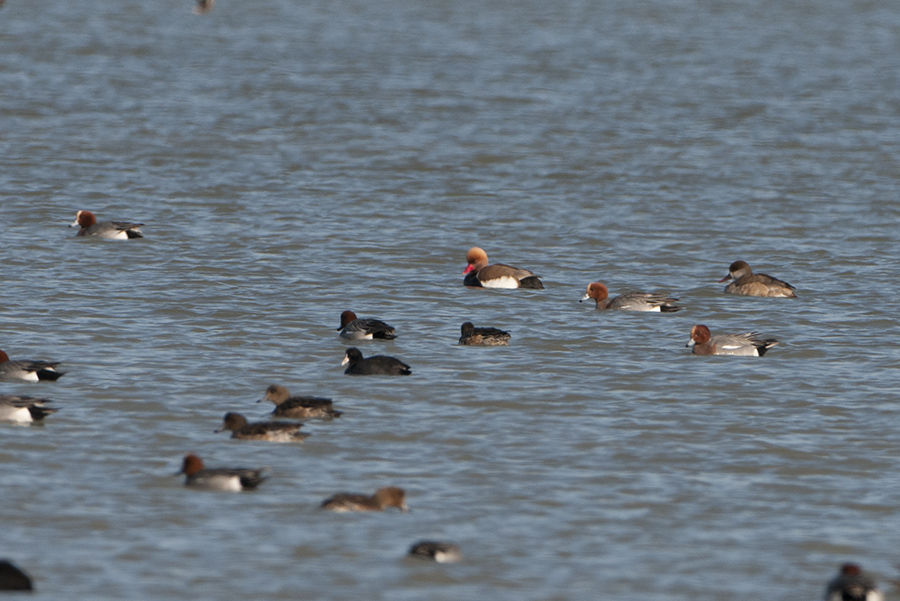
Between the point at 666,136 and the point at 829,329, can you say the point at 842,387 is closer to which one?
the point at 829,329

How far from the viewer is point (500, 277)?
2144 cm

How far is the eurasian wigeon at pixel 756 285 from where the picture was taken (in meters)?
21.2

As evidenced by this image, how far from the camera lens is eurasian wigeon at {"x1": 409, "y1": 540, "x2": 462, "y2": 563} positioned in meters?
11.0

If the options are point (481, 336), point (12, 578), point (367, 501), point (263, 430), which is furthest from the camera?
point (481, 336)

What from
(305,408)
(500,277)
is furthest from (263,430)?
(500,277)

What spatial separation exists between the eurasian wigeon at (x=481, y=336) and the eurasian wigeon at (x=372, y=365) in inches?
62.5

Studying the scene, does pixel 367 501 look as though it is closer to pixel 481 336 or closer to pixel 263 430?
pixel 263 430

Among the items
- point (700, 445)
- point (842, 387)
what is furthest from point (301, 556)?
point (842, 387)

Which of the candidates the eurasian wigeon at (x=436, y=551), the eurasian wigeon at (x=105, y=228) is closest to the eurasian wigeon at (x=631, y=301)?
the eurasian wigeon at (x=105, y=228)

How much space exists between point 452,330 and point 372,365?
120 inches

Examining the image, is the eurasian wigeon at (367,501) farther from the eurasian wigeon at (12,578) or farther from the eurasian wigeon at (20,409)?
the eurasian wigeon at (20,409)

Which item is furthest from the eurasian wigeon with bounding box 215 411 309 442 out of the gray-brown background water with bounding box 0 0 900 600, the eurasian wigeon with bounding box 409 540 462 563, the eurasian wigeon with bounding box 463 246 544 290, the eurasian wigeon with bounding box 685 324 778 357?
the eurasian wigeon with bounding box 463 246 544 290

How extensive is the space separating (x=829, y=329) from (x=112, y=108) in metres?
25.5

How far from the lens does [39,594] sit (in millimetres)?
10414
